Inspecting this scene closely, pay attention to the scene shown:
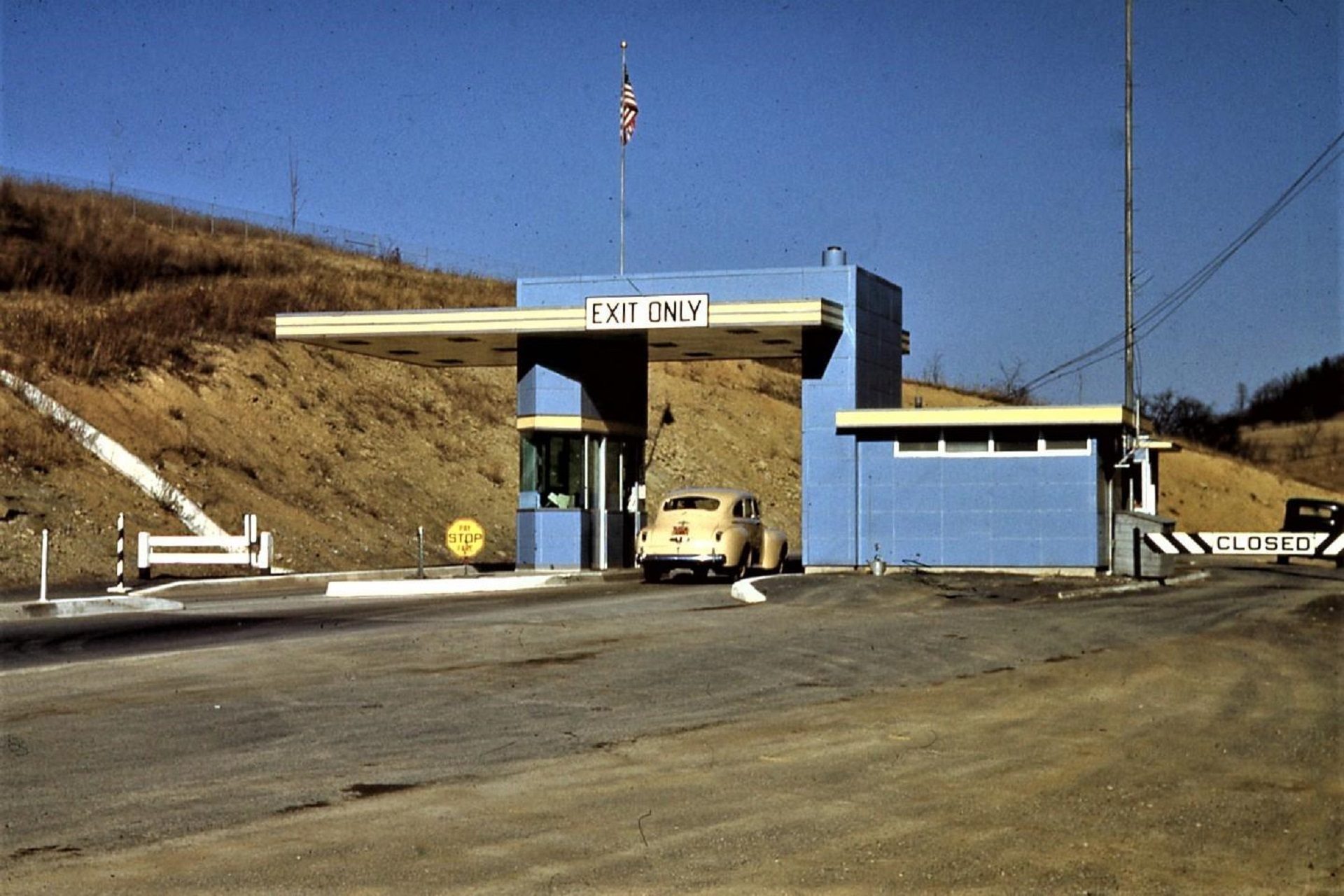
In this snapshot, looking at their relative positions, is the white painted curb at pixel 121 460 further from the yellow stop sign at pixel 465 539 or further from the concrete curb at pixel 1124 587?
the concrete curb at pixel 1124 587

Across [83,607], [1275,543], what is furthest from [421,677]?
[1275,543]

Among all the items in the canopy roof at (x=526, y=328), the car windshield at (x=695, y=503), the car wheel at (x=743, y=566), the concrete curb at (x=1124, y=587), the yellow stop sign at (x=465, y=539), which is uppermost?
the canopy roof at (x=526, y=328)

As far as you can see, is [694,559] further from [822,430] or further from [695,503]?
[822,430]

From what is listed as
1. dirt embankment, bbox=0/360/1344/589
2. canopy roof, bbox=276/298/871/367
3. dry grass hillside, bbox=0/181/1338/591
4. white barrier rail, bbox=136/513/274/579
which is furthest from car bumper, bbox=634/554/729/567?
dry grass hillside, bbox=0/181/1338/591

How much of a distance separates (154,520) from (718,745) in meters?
27.6

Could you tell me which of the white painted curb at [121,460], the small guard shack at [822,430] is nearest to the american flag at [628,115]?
the small guard shack at [822,430]

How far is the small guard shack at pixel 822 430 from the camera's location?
3089cm

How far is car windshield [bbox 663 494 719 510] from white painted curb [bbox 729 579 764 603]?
15.1 ft

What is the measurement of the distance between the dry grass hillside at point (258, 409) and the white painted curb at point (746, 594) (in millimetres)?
13055

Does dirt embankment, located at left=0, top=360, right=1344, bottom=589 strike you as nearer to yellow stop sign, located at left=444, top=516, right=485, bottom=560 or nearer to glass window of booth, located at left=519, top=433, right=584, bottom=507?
glass window of booth, located at left=519, top=433, right=584, bottom=507

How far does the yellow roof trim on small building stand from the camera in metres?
30.3

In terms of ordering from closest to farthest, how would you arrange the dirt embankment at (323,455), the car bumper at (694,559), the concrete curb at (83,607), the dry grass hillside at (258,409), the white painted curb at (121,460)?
1. the concrete curb at (83,607)
2. the car bumper at (694,559)
3. the dirt embankment at (323,455)
4. the dry grass hillside at (258,409)
5. the white painted curb at (121,460)

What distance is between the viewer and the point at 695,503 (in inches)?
1212

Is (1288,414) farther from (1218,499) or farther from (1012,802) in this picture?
(1012,802)
